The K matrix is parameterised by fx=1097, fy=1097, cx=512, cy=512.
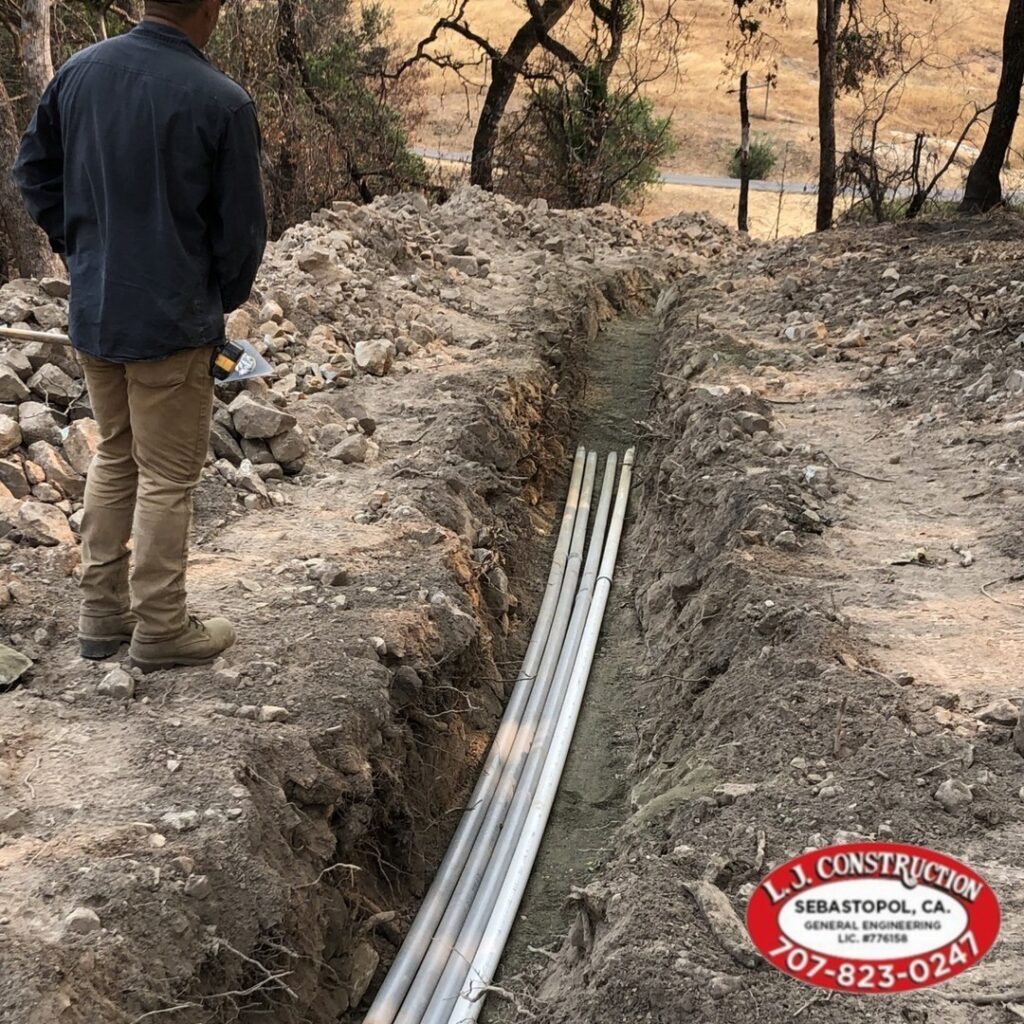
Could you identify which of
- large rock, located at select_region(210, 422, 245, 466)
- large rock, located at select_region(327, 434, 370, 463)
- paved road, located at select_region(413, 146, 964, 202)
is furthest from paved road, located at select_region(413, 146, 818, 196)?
large rock, located at select_region(210, 422, 245, 466)

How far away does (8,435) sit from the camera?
15.9 feet

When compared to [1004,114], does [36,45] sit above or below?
below

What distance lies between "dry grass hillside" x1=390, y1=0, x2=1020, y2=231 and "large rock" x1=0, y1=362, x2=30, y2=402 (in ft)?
65.2

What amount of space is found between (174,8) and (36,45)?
6.09m

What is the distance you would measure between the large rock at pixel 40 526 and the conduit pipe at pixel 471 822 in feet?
6.84

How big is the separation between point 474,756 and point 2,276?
712 cm

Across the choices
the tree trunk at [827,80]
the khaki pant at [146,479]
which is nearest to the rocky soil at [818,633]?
the khaki pant at [146,479]

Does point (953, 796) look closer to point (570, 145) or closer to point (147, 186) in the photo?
point (147, 186)

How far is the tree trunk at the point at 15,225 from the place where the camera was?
7902 millimetres

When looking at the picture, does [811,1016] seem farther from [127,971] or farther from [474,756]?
[474,756]

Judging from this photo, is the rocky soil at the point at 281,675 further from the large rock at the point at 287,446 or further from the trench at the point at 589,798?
the trench at the point at 589,798

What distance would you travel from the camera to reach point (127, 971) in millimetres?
2947

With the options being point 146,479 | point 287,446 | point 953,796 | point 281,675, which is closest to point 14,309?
point 287,446

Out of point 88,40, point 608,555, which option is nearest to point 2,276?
point 88,40
